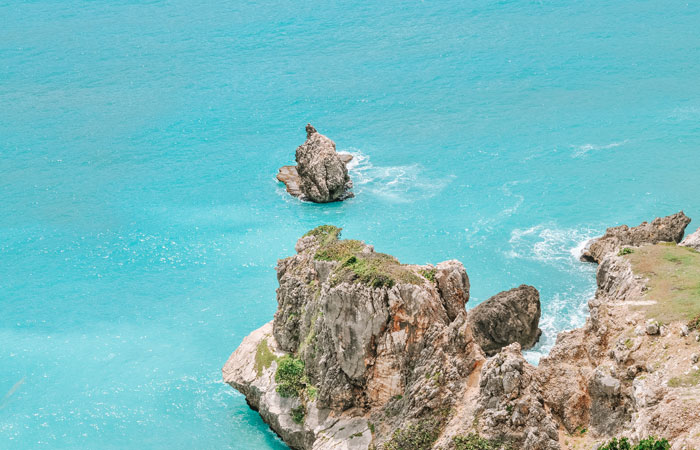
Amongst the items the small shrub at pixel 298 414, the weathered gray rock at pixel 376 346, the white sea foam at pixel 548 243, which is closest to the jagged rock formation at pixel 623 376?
the weathered gray rock at pixel 376 346

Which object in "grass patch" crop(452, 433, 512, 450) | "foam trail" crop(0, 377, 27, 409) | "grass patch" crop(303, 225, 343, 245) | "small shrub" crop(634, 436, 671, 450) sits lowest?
"foam trail" crop(0, 377, 27, 409)

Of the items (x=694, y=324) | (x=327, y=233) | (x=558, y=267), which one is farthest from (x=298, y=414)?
(x=558, y=267)

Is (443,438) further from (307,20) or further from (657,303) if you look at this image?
(307,20)

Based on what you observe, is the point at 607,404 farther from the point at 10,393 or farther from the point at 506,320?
the point at 10,393

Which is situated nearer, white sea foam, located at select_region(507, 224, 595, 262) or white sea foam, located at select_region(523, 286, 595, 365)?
white sea foam, located at select_region(523, 286, 595, 365)

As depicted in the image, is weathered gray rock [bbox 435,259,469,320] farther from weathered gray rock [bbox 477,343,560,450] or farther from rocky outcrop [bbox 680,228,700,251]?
rocky outcrop [bbox 680,228,700,251]

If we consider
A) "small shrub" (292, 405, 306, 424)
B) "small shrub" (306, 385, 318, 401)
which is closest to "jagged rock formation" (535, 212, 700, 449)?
"small shrub" (306, 385, 318, 401)

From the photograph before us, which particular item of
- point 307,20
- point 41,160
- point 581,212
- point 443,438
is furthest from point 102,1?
point 443,438
